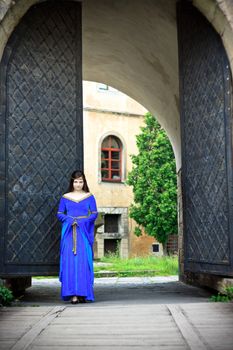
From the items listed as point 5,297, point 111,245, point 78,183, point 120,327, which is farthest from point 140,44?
point 111,245

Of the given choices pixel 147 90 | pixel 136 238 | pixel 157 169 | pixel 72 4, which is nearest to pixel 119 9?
pixel 72 4

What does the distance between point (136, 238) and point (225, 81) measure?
18.7m

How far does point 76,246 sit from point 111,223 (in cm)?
1834

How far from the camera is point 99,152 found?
931 inches

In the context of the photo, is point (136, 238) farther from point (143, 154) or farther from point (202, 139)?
point (202, 139)

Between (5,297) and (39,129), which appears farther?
(39,129)

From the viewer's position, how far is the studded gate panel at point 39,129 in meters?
5.65

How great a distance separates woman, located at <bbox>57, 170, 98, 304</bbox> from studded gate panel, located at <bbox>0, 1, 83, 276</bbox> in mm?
334

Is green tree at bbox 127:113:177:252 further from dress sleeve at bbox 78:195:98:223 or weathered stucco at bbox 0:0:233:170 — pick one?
dress sleeve at bbox 78:195:98:223

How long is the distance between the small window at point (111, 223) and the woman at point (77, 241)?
1799cm

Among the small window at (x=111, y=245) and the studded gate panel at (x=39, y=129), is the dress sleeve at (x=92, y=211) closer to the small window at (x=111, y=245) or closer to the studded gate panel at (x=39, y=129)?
the studded gate panel at (x=39, y=129)

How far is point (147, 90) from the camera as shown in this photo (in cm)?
935

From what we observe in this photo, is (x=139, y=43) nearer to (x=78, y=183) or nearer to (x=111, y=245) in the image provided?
(x=78, y=183)

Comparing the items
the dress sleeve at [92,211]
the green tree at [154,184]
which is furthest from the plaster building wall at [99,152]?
the dress sleeve at [92,211]
